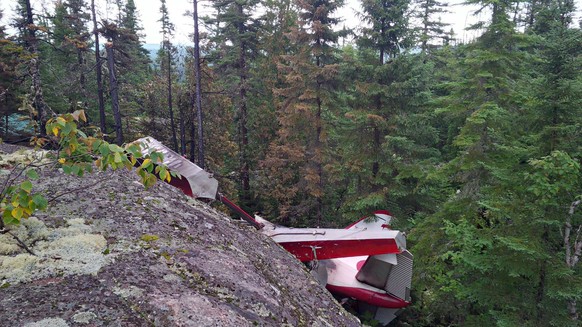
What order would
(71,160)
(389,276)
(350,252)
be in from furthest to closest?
(389,276) < (350,252) < (71,160)

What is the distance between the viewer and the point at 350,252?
9562 mm

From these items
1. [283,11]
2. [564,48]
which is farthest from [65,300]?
[283,11]

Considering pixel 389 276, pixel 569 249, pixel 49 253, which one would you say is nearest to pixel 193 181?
pixel 49 253

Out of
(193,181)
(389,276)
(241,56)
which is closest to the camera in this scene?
(193,181)

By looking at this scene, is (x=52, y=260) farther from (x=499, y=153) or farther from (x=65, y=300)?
(x=499, y=153)

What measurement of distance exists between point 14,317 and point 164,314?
3.71 ft

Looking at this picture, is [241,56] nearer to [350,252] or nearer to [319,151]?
[319,151]

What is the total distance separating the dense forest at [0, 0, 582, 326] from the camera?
7562 millimetres

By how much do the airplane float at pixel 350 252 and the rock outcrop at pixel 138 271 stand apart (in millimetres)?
2985

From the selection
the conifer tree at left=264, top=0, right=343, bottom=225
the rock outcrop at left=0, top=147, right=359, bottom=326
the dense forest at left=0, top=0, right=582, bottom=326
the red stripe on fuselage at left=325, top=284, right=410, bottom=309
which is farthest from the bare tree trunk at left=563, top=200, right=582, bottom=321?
the conifer tree at left=264, top=0, right=343, bottom=225

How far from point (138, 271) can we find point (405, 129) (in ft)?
45.1

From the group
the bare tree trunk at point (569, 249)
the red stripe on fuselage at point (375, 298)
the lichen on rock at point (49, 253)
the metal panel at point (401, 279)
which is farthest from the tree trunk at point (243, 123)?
the lichen on rock at point (49, 253)

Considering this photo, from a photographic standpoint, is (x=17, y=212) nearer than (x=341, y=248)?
Yes

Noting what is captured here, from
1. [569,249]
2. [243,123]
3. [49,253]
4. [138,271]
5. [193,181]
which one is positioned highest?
[243,123]
